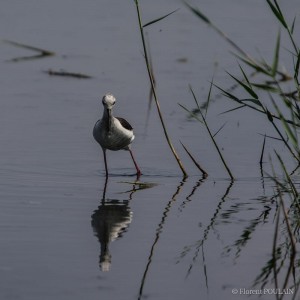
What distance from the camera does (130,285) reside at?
18.6 feet

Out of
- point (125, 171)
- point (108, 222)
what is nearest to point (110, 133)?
point (125, 171)

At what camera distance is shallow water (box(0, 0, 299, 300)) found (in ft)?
19.4

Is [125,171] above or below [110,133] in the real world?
below

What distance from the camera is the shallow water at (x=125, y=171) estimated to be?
19.4ft

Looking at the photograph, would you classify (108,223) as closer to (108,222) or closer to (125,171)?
(108,222)

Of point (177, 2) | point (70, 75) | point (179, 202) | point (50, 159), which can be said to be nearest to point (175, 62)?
point (70, 75)

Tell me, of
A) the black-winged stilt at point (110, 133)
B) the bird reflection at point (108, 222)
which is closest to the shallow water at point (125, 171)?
the bird reflection at point (108, 222)

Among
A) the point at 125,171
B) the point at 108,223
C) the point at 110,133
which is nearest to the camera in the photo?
the point at 108,223

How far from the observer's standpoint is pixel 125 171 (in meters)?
9.34

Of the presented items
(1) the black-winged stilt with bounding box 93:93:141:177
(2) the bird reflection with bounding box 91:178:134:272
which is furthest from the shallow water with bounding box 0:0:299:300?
(1) the black-winged stilt with bounding box 93:93:141:177

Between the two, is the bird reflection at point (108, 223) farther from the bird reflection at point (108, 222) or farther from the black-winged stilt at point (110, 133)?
the black-winged stilt at point (110, 133)

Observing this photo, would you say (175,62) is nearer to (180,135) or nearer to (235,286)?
(180,135)

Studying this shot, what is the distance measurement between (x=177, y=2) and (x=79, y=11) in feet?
5.54

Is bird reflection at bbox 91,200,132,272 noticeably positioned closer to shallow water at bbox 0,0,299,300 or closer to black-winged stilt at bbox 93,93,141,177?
shallow water at bbox 0,0,299,300
